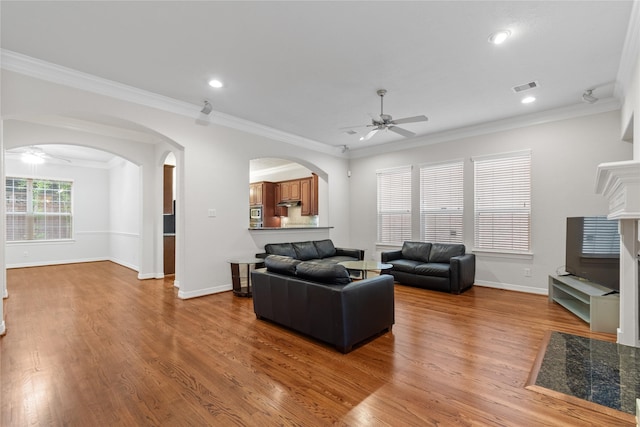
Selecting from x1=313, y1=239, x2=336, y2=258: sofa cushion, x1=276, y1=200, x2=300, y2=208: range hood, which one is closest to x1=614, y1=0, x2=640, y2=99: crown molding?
x1=313, y1=239, x2=336, y2=258: sofa cushion

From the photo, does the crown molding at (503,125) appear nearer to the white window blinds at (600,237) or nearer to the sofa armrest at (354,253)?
the white window blinds at (600,237)

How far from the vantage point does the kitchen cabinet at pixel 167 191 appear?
21.9ft

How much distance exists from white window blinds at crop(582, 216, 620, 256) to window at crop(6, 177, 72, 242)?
1148 cm

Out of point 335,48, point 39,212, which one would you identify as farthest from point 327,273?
point 39,212

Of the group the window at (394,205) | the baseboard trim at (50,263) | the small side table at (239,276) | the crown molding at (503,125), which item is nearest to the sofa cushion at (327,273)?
the small side table at (239,276)

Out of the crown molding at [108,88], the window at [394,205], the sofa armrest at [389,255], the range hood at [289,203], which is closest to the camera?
the crown molding at [108,88]

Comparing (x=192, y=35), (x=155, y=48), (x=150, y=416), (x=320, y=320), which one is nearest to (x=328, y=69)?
(x=192, y=35)

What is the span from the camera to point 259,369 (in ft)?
8.52

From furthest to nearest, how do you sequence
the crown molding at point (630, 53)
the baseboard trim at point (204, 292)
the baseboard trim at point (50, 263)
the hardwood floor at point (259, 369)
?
the baseboard trim at point (50, 263) → the baseboard trim at point (204, 292) → the crown molding at point (630, 53) → the hardwood floor at point (259, 369)

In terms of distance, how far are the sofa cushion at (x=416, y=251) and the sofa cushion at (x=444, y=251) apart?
4.4 inches

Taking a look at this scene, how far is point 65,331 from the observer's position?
11.3 ft

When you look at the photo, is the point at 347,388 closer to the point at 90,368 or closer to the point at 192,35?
the point at 90,368

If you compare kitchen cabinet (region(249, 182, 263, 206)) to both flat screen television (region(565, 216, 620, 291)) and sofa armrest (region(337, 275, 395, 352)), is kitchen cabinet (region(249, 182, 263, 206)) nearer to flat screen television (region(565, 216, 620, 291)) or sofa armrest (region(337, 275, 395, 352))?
sofa armrest (region(337, 275, 395, 352))

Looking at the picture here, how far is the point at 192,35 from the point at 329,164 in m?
4.70
